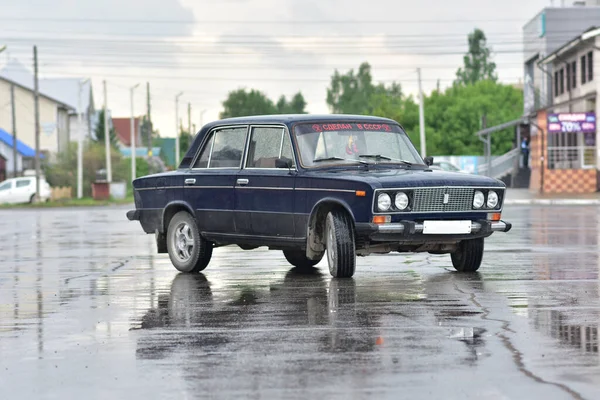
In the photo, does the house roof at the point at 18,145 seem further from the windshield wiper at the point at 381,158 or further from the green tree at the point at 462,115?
the windshield wiper at the point at 381,158

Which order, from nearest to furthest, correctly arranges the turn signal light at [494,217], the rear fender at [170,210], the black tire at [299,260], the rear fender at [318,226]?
the rear fender at [318,226]
the turn signal light at [494,217]
the rear fender at [170,210]
the black tire at [299,260]

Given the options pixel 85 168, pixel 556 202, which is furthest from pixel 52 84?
pixel 556 202

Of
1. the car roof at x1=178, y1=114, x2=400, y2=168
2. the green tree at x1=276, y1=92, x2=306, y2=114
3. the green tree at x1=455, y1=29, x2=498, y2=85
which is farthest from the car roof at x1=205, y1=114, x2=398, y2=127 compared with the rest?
the green tree at x1=276, y1=92, x2=306, y2=114

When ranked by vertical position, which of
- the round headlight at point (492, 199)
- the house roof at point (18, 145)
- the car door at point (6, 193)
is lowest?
the car door at point (6, 193)

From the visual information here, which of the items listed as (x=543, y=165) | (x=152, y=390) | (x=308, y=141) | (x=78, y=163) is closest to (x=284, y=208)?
(x=308, y=141)

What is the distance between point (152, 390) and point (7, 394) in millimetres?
773

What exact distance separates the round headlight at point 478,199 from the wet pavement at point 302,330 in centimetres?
82

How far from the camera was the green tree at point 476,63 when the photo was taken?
444ft

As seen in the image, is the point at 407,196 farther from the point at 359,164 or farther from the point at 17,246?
the point at 17,246

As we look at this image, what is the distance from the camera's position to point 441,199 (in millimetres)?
12680

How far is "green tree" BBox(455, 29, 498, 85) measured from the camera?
13538 centimetres

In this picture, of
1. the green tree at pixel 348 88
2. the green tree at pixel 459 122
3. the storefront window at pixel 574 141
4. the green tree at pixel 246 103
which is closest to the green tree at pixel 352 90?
the green tree at pixel 348 88

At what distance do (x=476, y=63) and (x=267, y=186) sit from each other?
410ft

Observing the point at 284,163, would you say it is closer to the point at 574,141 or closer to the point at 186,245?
the point at 186,245
